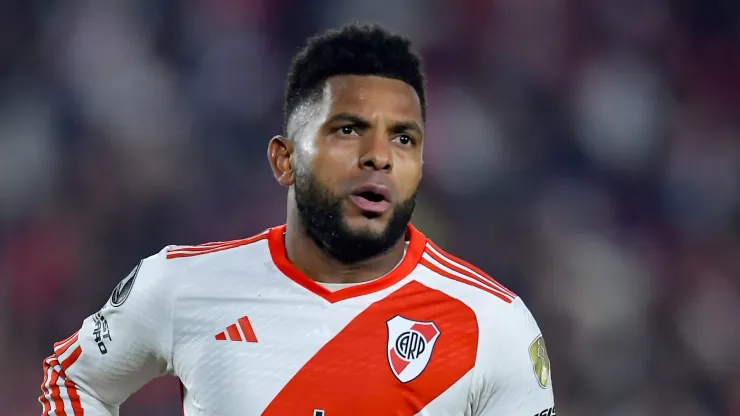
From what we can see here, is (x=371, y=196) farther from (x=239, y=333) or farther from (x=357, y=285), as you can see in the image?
(x=239, y=333)

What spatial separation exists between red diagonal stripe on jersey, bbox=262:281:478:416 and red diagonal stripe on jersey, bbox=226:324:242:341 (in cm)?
19

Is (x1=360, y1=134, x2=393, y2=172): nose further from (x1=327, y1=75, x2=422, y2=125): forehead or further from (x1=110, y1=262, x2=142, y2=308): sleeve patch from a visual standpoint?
(x1=110, y1=262, x2=142, y2=308): sleeve patch

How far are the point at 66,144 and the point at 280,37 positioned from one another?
4.14ft

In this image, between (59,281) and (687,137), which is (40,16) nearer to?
(59,281)

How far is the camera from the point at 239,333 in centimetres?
238

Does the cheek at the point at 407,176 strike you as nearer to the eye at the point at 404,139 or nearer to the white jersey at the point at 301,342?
the eye at the point at 404,139

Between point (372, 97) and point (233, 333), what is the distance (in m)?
0.69

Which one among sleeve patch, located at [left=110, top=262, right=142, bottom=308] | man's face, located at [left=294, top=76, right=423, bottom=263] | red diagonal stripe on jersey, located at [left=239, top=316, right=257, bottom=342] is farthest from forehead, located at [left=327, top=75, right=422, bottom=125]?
sleeve patch, located at [left=110, top=262, right=142, bottom=308]

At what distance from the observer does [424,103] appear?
2.52m

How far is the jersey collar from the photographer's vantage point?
7.96 ft

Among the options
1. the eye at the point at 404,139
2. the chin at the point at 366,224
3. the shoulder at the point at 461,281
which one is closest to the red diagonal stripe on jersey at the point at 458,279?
the shoulder at the point at 461,281

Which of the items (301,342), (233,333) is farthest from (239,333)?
(301,342)

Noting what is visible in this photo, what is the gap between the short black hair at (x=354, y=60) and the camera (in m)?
2.40

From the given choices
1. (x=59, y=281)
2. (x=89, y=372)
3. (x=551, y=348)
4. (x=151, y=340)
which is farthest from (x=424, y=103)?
(x=59, y=281)
